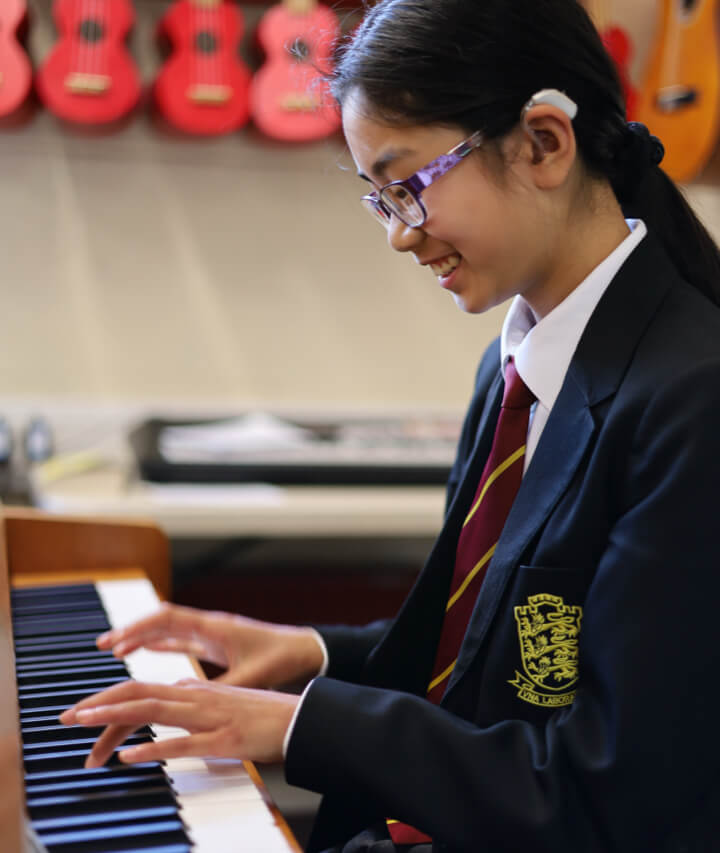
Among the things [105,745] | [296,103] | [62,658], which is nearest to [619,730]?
[105,745]

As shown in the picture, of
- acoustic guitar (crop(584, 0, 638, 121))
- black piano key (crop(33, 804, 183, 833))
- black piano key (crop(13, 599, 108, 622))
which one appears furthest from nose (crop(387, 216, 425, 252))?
acoustic guitar (crop(584, 0, 638, 121))

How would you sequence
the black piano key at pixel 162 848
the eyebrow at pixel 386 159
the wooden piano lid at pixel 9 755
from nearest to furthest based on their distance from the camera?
the wooden piano lid at pixel 9 755
the black piano key at pixel 162 848
the eyebrow at pixel 386 159

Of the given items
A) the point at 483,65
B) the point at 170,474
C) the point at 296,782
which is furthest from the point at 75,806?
the point at 170,474

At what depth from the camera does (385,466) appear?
88.0 inches

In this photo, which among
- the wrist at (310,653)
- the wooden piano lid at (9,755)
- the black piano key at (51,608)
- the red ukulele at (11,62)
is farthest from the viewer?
the red ukulele at (11,62)

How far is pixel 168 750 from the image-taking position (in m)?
0.84

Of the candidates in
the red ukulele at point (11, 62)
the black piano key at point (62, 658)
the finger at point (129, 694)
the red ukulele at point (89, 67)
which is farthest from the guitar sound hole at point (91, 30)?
the finger at point (129, 694)

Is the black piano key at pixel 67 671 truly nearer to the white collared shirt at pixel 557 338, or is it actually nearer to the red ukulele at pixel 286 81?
the white collared shirt at pixel 557 338

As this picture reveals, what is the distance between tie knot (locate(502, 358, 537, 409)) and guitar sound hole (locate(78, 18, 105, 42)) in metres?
1.73

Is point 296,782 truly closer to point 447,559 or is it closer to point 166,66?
point 447,559

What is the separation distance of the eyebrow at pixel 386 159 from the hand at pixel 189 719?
526mm

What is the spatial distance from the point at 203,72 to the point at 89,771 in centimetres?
194

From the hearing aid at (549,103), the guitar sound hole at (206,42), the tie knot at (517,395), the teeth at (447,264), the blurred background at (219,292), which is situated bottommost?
the blurred background at (219,292)

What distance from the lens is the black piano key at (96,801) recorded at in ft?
2.64
